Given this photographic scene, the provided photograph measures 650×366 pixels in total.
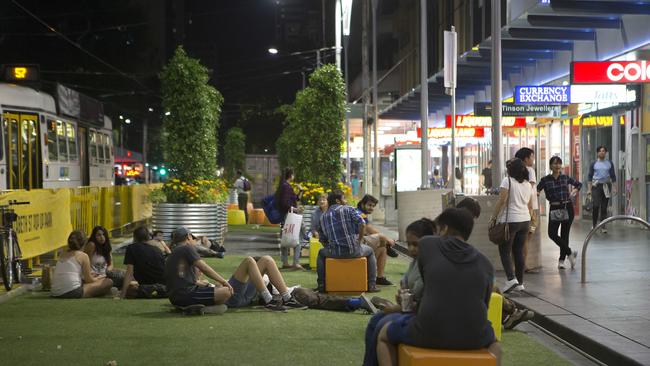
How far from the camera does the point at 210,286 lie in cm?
1123

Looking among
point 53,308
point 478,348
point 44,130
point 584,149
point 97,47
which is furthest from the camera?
point 97,47

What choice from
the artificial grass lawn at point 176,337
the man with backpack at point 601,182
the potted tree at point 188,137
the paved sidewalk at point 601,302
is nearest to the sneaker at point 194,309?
the artificial grass lawn at point 176,337

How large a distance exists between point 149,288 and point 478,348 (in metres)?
7.32

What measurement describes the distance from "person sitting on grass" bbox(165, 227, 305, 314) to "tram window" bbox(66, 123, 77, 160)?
54.2ft

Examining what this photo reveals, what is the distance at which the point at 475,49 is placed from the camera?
25828 mm

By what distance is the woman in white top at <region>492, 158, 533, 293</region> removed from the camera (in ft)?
41.3

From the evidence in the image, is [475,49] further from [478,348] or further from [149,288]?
[478,348]

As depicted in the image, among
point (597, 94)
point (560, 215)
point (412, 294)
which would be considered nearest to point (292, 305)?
point (412, 294)

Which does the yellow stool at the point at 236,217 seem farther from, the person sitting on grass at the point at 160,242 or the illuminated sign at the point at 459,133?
the person sitting on grass at the point at 160,242

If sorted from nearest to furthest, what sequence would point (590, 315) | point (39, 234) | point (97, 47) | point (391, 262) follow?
point (590, 315) → point (39, 234) → point (391, 262) → point (97, 47)

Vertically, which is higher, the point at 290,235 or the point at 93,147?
the point at 93,147

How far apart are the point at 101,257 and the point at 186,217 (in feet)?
21.0

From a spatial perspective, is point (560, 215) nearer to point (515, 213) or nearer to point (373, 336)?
point (515, 213)

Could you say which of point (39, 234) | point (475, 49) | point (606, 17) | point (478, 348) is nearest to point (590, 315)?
point (478, 348)
